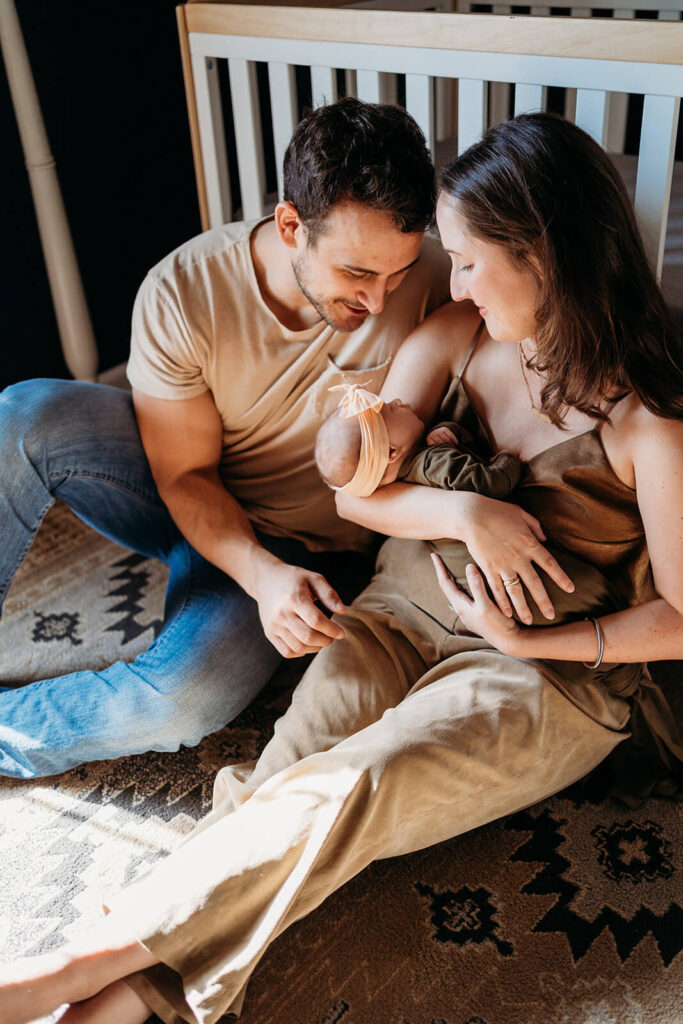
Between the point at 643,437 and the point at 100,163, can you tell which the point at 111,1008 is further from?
the point at 100,163

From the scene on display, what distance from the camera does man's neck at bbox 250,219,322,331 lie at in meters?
1.75

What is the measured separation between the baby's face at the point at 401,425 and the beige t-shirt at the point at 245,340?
23 centimetres

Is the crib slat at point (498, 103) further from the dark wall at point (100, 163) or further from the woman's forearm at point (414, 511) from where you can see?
the woman's forearm at point (414, 511)

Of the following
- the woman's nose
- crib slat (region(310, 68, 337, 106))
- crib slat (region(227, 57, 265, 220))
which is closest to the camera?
the woman's nose

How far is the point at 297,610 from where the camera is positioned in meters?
1.57

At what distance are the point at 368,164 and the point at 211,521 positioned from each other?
69 centimetres

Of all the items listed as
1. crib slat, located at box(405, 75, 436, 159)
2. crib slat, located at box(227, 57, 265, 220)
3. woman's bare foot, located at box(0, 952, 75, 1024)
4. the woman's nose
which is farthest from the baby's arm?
woman's bare foot, located at box(0, 952, 75, 1024)

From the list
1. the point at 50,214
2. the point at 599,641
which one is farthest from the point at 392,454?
the point at 50,214

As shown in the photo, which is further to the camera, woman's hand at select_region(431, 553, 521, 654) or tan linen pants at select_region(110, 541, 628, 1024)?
woman's hand at select_region(431, 553, 521, 654)

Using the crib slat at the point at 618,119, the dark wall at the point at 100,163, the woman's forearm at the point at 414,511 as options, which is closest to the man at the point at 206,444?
the woman's forearm at the point at 414,511

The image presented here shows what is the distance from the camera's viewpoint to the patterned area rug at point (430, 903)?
4.47 feet

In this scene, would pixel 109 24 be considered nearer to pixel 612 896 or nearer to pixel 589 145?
pixel 589 145

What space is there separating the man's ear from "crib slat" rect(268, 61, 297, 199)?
0.34 m

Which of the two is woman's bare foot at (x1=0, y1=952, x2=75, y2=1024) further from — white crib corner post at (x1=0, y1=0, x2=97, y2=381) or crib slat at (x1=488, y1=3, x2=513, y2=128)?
crib slat at (x1=488, y1=3, x2=513, y2=128)
